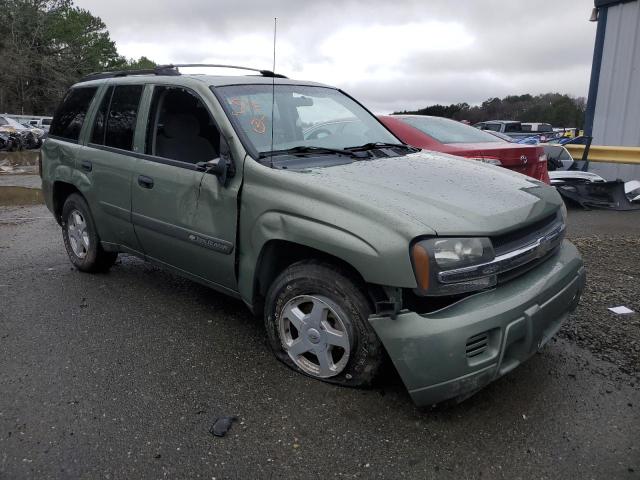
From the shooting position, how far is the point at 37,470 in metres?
2.38

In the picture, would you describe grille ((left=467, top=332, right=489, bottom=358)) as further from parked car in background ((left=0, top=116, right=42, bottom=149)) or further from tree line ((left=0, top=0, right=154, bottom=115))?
tree line ((left=0, top=0, right=154, bottom=115))

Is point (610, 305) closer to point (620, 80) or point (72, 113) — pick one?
point (72, 113)

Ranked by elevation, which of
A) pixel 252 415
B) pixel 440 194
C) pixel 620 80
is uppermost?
pixel 620 80

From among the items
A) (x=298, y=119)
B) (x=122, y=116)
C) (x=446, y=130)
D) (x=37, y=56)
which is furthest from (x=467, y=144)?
(x=37, y=56)

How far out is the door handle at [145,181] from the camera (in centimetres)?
380

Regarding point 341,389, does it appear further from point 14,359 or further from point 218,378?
point 14,359

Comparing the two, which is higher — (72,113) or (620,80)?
(620,80)

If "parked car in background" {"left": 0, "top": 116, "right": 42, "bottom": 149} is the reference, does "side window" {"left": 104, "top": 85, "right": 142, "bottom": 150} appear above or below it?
above

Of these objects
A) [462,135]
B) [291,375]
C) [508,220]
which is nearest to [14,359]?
[291,375]

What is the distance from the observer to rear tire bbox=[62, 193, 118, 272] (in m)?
4.68

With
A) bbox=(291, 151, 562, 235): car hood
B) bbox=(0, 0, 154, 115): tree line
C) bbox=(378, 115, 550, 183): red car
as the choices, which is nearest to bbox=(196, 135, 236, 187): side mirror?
bbox=(291, 151, 562, 235): car hood

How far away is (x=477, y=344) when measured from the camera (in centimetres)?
248

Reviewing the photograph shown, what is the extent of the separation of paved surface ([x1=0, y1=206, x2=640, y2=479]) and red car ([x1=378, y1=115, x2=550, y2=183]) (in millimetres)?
3194

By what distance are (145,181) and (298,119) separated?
1.16m
